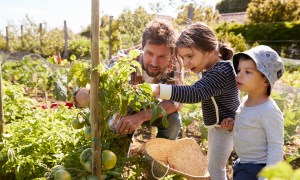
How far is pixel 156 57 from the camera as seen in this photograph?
6.86 feet

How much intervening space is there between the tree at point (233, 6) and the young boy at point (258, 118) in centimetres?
2531

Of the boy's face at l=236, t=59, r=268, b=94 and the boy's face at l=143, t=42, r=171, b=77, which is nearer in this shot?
the boy's face at l=236, t=59, r=268, b=94

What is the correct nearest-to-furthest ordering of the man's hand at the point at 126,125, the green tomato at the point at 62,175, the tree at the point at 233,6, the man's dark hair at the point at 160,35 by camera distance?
the green tomato at the point at 62,175 < the man's hand at the point at 126,125 < the man's dark hair at the point at 160,35 < the tree at the point at 233,6

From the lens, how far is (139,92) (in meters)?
1.33

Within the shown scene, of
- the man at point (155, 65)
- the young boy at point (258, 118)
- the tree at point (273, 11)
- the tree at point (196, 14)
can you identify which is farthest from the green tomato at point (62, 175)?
the tree at point (273, 11)

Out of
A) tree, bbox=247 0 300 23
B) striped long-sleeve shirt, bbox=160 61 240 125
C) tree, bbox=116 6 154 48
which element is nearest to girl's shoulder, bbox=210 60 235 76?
striped long-sleeve shirt, bbox=160 61 240 125

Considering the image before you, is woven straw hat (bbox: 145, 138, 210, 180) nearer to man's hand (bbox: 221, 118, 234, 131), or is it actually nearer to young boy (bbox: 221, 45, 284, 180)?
man's hand (bbox: 221, 118, 234, 131)

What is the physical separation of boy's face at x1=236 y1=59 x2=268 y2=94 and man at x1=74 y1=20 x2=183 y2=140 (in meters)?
0.60

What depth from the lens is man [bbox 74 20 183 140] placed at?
1.95 metres

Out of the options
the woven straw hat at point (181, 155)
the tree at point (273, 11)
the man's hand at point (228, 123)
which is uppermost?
the tree at point (273, 11)

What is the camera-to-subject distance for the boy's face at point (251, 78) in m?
1.56

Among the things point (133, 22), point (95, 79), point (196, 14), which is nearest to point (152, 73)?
point (95, 79)

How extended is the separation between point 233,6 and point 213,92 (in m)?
25.7

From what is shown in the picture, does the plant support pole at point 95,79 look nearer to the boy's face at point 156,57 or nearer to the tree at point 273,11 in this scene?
the boy's face at point 156,57
